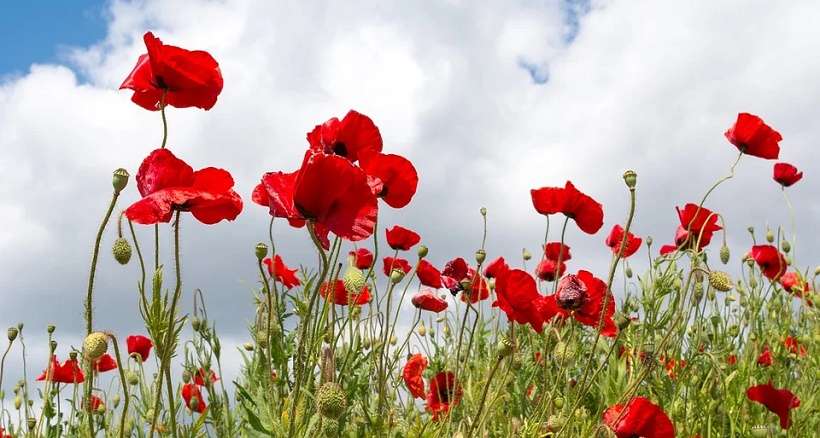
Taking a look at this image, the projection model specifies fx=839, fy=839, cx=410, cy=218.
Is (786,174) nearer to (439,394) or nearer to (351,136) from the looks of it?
(439,394)

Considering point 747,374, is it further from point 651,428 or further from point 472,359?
point 651,428

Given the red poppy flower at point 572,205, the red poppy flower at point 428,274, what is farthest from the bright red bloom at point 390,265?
the red poppy flower at point 572,205

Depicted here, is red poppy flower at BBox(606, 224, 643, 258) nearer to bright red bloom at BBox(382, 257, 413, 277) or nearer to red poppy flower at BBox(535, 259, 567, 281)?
red poppy flower at BBox(535, 259, 567, 281)

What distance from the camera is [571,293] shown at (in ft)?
7.74

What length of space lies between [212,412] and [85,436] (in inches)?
15.2

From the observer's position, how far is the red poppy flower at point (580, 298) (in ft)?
7.74

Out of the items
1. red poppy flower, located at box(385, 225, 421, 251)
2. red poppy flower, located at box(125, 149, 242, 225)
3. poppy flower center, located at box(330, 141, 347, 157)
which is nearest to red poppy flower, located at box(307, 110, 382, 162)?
poppy flower center, located at box(330, 141, 347, 157)

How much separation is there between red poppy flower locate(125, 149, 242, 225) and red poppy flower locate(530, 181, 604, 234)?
63.2 inches

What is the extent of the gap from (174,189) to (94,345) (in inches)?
13.7

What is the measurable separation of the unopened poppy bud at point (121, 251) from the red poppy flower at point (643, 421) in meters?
1.26

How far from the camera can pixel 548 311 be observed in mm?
2406

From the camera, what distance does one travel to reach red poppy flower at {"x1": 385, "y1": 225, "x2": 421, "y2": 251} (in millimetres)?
3238

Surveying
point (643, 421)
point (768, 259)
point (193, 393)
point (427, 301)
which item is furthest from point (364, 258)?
point (768, 259)

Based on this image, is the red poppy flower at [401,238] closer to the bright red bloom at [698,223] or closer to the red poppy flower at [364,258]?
the red poppy flower at [364,258]
